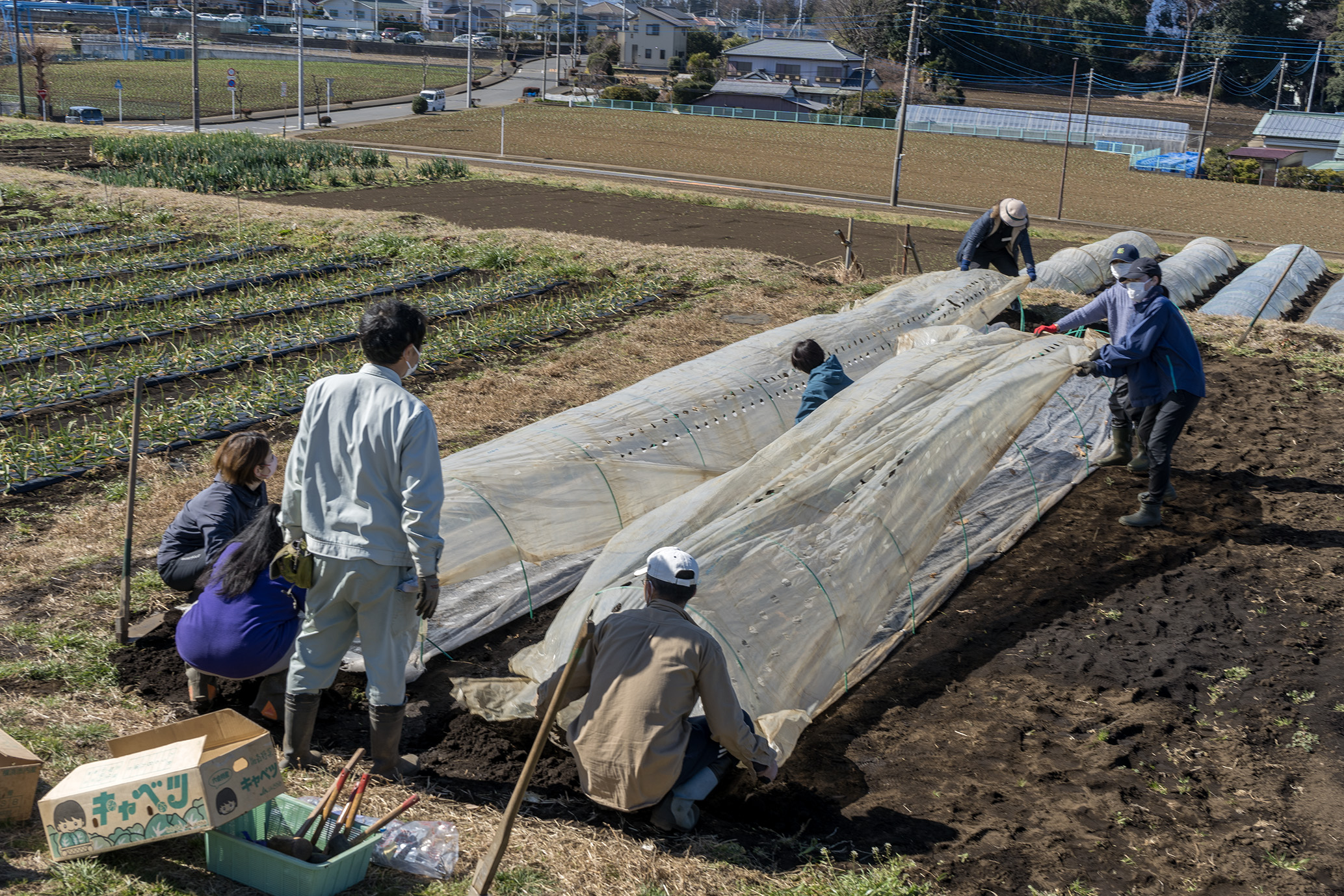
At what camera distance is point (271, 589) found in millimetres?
3918

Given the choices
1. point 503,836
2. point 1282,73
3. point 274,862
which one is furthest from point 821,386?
point 1282,73

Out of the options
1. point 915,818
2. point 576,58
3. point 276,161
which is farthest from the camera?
point 576,58

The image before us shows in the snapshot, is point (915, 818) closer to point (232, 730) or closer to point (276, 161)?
point (232, 730)

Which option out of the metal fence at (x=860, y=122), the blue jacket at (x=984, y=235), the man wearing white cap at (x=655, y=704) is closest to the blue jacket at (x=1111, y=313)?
the blue jacket at (x=984, y=235)

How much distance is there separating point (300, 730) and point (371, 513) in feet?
2.93

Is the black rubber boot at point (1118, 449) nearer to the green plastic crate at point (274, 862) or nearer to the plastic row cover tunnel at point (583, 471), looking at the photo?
the plastic row cover tunnel at point (583, 471)

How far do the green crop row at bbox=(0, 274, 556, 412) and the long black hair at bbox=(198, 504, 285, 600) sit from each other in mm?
4740

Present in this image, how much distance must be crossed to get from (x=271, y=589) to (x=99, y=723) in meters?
0.81

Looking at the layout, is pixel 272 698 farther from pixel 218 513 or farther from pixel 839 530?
pixel 839 530

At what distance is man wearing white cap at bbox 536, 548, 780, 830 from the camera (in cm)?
337

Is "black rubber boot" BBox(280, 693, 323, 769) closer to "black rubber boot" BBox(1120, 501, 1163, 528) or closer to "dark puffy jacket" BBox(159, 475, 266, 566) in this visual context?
"dark puffy jacket" BBox(159, 475, 266, 566)

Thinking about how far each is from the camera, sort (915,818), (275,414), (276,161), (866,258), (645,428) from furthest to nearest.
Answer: (276,161)
(866,258)
(275,414)
(645,428)
(915,818)

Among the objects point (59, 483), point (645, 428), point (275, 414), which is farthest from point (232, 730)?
point (275, 414)

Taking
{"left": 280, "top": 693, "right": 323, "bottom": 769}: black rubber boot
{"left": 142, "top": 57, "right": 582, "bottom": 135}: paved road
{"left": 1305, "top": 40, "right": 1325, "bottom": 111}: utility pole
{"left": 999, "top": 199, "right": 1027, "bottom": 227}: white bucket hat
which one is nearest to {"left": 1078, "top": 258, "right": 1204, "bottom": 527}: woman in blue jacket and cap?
{"left": 999, "top": 199, "right": 1027, "bottom": 227}: white bucket hat
